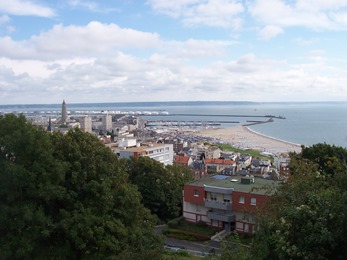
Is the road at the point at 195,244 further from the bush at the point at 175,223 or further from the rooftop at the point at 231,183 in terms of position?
the rooftop at the point at 231,183

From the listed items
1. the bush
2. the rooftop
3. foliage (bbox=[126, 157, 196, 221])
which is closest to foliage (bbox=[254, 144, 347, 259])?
the rooftop

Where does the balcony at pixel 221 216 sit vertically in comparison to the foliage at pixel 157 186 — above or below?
below

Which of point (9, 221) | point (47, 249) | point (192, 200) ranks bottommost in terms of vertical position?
point (192, 200)

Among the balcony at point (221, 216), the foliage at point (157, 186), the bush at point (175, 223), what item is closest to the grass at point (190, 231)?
the bush at point (175, 223)

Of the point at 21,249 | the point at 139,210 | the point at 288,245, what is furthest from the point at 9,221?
the point at 288,245

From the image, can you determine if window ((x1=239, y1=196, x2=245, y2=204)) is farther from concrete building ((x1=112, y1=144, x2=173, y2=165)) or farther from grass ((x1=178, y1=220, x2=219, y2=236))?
concrete building ((x1=112, y1=144, x2=173, y2=165))

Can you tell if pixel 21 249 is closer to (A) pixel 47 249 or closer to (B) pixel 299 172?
(A) pixel 47 249

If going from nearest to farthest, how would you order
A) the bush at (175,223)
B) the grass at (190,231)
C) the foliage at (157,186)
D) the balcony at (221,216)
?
the grass at (190,231), the balcony at (221,216), the bush at (175,223), the foliage at (157,186)
